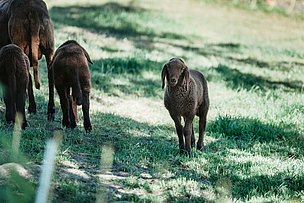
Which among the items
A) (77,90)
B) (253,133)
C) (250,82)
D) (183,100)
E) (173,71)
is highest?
(173,71)

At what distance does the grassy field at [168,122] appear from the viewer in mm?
6596

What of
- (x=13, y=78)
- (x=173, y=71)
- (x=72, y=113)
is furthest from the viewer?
(x=72, y=113)

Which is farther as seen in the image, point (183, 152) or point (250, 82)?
point (250, 82)

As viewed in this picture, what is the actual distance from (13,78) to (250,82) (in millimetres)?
7004

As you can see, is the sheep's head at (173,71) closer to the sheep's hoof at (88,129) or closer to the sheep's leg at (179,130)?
the sheep's leg at (179,130)

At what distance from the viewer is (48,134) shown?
841cm

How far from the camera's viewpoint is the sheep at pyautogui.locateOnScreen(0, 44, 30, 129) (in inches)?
332

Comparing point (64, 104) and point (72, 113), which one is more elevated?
point (64, 104)

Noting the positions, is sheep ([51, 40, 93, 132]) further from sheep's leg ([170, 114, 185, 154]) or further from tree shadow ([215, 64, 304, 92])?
tree shadow ([215, 64, 304, 92])

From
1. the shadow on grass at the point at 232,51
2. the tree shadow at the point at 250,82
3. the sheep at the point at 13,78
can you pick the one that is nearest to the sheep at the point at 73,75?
the sheep at the point at 13,78

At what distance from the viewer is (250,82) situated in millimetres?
14336

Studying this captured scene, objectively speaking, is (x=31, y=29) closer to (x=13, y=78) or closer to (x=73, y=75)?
(x=13, y=78)

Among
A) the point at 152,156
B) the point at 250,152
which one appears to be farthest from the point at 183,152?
the point at 250,152

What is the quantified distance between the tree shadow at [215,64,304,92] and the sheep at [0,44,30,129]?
5885mm
